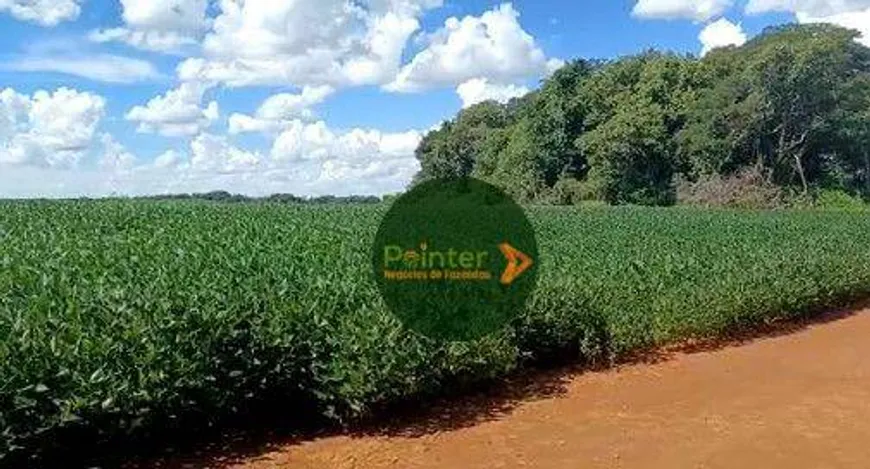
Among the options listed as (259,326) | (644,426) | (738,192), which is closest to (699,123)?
(738,192)

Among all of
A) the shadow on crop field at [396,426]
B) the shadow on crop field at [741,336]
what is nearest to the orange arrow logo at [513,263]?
the shadow on crop field at [396,426]

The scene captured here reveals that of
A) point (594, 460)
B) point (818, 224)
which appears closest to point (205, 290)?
point (594, 460)

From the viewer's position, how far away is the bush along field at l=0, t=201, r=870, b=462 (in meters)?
5.73

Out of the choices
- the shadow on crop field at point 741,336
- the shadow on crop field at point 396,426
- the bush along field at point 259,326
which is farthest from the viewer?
the shadow on crop field at point 741,336

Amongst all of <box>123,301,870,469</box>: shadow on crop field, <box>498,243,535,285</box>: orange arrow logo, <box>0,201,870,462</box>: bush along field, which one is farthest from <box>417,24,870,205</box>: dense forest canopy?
<box>123,301,870,469</box>: shadow on crop field

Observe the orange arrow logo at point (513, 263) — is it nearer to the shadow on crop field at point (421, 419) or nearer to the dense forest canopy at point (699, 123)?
the shadow on crop field at point (421, 419)

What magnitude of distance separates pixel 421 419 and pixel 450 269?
3006 mm

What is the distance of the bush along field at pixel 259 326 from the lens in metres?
5.73

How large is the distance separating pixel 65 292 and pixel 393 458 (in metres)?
3.02

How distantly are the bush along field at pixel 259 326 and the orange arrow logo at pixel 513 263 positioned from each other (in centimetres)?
28

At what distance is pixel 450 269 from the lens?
10.6 metres

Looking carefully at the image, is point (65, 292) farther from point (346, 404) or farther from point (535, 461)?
point (535, 461)

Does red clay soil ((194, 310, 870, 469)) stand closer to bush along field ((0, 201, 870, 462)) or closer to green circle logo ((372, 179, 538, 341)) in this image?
bush along field ((0, 201, 870, 462))

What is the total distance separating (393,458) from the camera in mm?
6941
